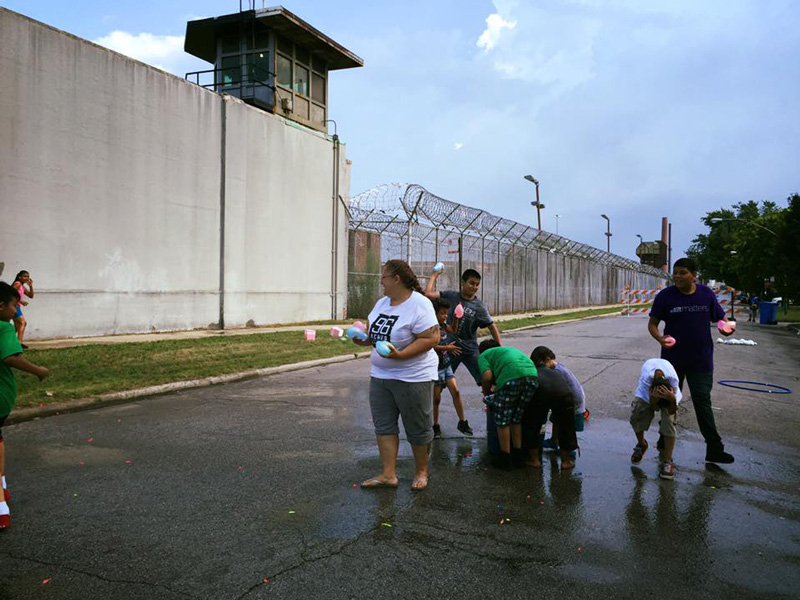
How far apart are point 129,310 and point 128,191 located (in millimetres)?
2905

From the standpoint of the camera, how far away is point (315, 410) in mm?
8086

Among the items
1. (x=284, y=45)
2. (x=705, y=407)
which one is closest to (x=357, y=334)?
(x=705, y=407)

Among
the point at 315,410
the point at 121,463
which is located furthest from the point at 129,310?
the point at 121,463

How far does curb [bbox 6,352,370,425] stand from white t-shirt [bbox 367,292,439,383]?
4730 millimetres

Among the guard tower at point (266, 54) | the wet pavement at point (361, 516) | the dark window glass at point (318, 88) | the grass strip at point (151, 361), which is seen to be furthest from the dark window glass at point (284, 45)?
the wet pavement at point (361, 516)

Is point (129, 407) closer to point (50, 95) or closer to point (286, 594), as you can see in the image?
point (286, 594)

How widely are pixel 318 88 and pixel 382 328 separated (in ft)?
67.0

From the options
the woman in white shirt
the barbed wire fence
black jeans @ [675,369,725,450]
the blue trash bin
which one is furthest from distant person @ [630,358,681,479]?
the blue trash bin

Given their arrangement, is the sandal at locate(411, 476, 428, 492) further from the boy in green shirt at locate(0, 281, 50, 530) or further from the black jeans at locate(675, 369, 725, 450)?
the boy in green shirt at locate(0, 281, 50, 530)

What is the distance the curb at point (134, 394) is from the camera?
7402mm

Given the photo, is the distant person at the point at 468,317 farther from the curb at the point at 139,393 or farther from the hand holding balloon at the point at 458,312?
the curb at the point at 139,393

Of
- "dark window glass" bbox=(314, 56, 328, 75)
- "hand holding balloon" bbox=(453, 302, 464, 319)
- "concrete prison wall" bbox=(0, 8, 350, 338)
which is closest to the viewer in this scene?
"hand holding balloon" bbox=(453, 302, 464, 319)

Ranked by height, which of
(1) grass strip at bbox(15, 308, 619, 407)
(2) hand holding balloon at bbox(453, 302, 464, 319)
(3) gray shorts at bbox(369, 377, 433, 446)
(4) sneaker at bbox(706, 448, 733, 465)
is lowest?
(4) sneaker at bbox(706, 448, 733, 465)

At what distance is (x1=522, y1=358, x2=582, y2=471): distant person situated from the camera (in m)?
5.50
